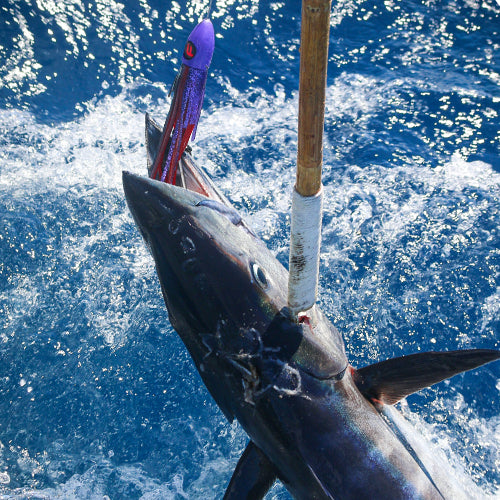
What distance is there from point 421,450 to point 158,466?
295 cm

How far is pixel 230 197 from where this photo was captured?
7273mm

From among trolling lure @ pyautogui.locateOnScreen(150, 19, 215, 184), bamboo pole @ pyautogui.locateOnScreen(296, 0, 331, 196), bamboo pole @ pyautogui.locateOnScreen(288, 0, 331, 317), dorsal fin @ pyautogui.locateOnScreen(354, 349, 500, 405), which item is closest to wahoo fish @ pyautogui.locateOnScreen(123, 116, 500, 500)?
dorsal fin @ pyautogui.locateOnScreen(354, 349, 500, 405)

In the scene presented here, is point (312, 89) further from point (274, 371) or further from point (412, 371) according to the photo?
point (412, 371)

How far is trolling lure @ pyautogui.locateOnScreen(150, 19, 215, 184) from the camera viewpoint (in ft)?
13.5

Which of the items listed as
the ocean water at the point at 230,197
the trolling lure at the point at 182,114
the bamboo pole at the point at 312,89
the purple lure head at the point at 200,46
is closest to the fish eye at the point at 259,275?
the bamboo pole at the point at 312,89

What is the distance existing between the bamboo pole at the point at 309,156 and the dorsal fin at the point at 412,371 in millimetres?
759

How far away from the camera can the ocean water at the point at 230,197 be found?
215 inches

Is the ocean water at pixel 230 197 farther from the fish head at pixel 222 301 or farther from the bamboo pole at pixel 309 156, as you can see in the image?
the bamboo pole at pixel 309 156

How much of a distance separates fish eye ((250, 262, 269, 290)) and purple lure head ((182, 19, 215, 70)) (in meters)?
1.76

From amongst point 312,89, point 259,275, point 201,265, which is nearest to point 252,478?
point 259,275

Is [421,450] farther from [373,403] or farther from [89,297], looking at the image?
[89,297]

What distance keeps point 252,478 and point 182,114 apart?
2.83m

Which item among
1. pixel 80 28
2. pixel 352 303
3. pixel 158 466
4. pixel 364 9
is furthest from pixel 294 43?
pixel 158 466

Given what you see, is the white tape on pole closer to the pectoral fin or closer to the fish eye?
the fish eye
